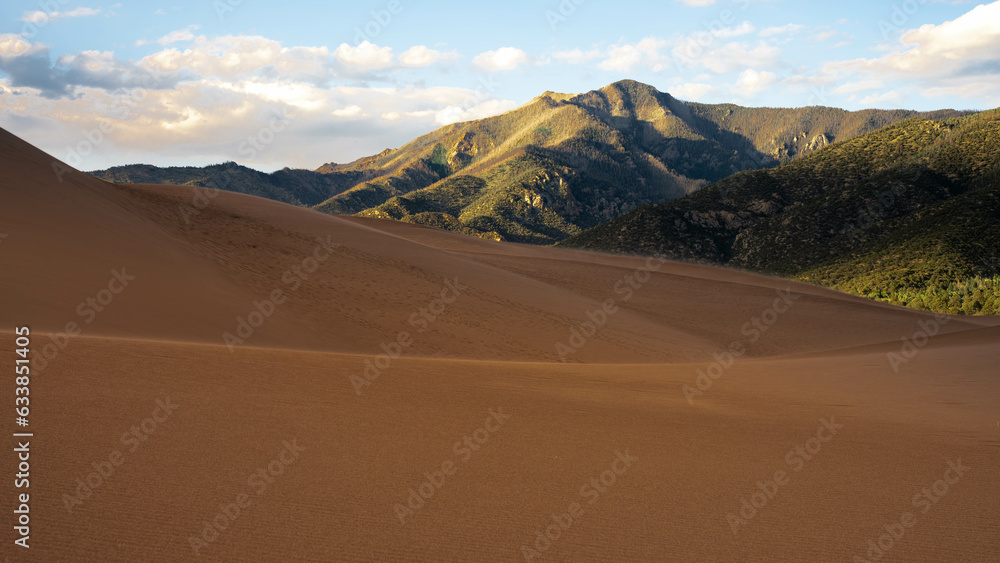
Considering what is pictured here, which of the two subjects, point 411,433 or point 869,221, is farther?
point 869,221

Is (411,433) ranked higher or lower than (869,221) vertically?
higher

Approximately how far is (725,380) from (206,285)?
1306cm

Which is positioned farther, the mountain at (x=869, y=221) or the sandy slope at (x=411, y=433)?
the mountain at (x=869, y=221)

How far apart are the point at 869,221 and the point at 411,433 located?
230 feet

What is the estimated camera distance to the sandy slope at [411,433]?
463 centimetres

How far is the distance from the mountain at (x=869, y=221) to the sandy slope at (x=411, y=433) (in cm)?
3431

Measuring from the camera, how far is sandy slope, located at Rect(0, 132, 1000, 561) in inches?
182

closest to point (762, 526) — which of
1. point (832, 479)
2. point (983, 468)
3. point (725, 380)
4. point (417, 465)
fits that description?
point (832, 479)

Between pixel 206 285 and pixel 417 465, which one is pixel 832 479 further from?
pixel 206 285

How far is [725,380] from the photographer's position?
44.3 ft

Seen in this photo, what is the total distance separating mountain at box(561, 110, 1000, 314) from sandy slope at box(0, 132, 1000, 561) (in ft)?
113

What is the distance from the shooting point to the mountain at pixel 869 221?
157 ft

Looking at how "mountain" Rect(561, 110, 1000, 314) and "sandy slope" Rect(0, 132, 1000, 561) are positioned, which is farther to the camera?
"mountain" Rect(561, 110, 1000, 314)

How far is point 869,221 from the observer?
64.0 metres
